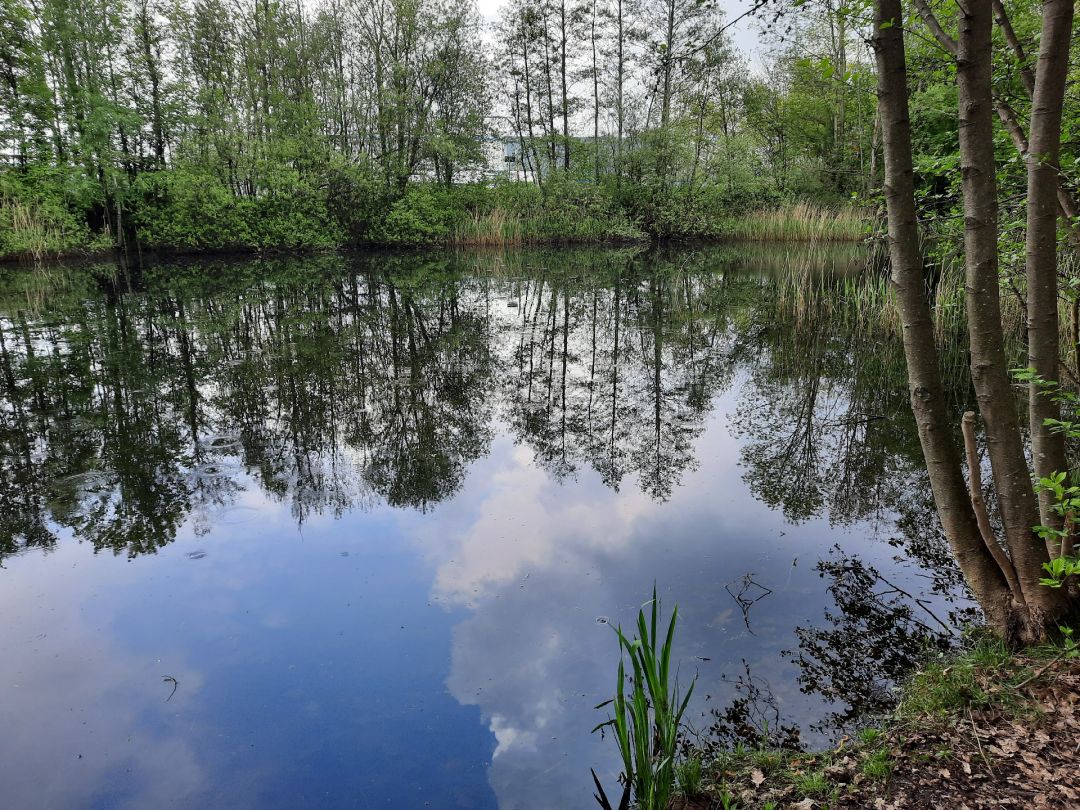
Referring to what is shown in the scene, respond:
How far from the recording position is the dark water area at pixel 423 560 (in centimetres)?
263

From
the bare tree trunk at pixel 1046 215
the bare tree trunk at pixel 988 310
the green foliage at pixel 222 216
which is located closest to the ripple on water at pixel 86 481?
the bare tree trunk at pixel 988 310

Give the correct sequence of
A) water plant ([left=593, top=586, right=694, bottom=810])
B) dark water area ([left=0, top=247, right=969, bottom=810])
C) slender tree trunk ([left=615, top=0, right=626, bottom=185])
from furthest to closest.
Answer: slender tree trunk ([left=615, top=0, right=626, bottom=185]) < dark water area ([left=0, top=247, right=969, bottom=810]) < water plant ([left=593, top=586, right=694, bottom=810])

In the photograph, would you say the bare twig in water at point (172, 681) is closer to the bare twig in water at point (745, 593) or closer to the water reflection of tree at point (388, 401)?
the water reflection of tree at point (388, 401)

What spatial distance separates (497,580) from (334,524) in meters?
1.29

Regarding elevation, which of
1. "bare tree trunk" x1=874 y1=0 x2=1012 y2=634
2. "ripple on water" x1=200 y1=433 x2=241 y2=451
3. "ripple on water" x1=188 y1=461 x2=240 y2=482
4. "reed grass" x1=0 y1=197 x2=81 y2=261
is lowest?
"ripple on water" x1=188 y1=461 x2=240 y2=482

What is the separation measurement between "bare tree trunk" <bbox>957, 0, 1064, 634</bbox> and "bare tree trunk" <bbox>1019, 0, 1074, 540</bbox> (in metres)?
0.11

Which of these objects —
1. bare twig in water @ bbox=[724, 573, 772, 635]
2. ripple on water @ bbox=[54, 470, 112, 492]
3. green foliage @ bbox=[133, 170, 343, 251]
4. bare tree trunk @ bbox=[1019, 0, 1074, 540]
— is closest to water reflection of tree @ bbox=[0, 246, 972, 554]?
ripple on water @ bbox=[54, 470, 112, 492]

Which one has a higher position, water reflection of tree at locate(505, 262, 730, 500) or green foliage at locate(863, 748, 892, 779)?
water reflection of tree at locate(505, 262, 730, 500)

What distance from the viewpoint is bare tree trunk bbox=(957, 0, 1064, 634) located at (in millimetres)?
2408

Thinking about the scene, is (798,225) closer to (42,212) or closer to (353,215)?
(353,215)

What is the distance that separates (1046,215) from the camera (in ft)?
8.09

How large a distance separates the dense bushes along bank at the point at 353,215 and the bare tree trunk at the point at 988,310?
17.7 meters

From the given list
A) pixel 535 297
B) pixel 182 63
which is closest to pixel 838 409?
pixel 535 297

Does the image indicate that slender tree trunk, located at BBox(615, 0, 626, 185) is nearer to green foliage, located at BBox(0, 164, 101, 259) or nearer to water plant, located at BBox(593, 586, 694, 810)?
green foliage, located at BBox(0, 164, 101, 259)
